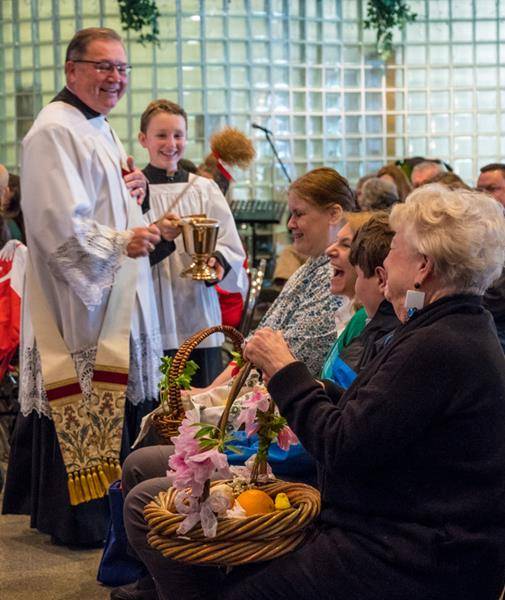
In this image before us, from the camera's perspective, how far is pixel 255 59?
8633 mm

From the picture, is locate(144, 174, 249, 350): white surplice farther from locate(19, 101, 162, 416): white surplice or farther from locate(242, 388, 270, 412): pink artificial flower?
locate(242, 388, 270, 412): pink artificial flower

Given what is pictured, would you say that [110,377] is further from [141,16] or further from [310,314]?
[141,16]

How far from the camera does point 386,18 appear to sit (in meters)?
8.56

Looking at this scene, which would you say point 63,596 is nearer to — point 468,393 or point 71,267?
point 71,267

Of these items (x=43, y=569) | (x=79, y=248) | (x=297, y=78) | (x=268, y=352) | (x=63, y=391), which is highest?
(x=297, y=78)

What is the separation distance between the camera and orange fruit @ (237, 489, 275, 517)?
208 cm

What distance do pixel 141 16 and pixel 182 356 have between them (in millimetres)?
6108

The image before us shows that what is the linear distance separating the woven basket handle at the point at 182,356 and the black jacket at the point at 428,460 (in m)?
0.72

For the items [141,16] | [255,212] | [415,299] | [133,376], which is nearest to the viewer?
[415,299]

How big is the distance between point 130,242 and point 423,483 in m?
1.80

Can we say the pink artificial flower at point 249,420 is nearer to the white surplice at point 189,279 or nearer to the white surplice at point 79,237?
the white surplice at point 79,237

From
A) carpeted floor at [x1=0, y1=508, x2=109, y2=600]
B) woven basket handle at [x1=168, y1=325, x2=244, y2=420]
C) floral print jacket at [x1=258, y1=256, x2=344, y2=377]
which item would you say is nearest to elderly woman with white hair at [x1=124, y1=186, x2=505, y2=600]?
woven basket handle at [x1=168, y1=325, x2=244, y2=420]

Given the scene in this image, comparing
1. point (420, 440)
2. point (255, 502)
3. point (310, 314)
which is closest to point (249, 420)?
point (255, 502)

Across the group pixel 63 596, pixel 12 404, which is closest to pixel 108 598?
pixel 63 596
